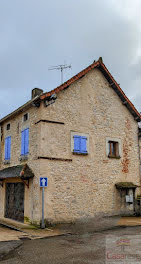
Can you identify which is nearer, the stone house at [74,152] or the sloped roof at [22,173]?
the sloped roof at [22,173]

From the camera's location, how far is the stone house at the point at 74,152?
1244cm

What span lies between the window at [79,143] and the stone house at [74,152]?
53 mm

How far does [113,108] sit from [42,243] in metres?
9.52

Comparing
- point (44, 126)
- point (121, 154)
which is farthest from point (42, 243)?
point (121, 154)

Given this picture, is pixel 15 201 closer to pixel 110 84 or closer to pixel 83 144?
pixel 83 144

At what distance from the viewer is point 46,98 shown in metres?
12.7

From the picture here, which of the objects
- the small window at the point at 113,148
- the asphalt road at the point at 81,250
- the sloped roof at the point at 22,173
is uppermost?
the small window at the point at 113,148

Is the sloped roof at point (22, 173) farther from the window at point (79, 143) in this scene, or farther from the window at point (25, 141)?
the window at point (79, 143)

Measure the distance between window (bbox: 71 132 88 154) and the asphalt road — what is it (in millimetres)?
4839

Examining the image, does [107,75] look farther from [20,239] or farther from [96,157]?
[20,239]

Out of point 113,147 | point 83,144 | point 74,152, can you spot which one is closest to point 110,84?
point 113,147

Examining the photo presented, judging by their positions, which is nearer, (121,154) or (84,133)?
(84,133)

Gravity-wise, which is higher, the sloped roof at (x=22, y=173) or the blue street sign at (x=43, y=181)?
the sloped roof at (x=22, y=173)

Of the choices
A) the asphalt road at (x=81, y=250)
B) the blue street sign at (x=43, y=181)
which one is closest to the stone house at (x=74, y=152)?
the blue street sign at (x=43, y=181)
